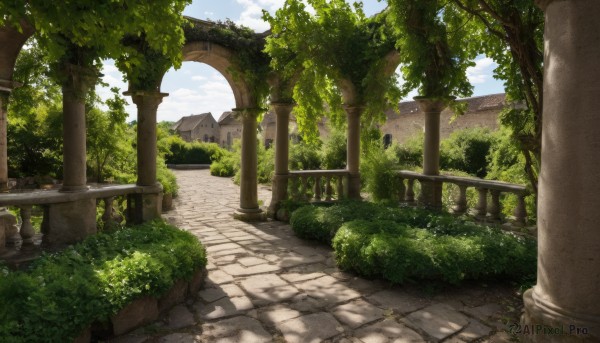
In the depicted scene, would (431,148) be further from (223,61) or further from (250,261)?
(223,61)

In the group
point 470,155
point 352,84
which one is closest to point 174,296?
point 352,84

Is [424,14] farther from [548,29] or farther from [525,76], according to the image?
[548,29]

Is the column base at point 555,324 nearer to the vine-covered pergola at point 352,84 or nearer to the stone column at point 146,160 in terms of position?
the vine-covered pergola at point 352,84

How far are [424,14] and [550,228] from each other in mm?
4198

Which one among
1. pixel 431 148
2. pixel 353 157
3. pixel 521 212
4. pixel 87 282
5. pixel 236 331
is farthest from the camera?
pixel 353 157

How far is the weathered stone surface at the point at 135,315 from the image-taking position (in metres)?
3.14

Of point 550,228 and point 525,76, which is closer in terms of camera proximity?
point 550,228

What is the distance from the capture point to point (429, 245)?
4.38m

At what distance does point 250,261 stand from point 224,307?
1581 mm

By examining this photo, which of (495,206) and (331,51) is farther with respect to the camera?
(331,51)

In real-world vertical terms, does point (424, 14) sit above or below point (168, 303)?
above

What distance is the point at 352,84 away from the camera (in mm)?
8375

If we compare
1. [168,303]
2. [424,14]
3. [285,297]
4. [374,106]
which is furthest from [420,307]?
[374,106]

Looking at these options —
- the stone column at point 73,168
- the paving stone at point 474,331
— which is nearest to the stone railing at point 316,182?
the stone column at point 73,168
